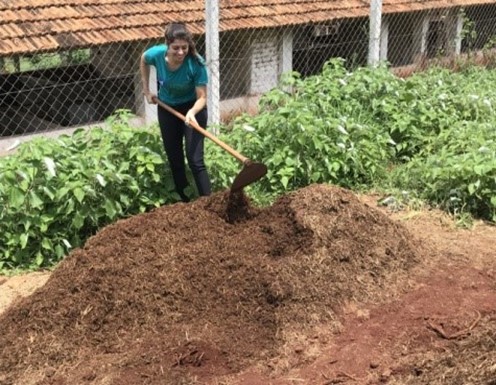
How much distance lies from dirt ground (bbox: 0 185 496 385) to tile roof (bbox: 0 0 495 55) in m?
3.09

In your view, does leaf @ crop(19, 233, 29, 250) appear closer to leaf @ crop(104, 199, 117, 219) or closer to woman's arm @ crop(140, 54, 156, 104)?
leaf @ crop(104, 199, 117, 219)

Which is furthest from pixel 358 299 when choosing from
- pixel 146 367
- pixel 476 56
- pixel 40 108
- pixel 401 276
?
pixel 476 56

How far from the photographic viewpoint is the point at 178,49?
4.57 meters

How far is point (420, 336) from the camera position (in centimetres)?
358

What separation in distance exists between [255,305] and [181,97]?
78.2 inches

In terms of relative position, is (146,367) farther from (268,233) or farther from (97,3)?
(97,3)

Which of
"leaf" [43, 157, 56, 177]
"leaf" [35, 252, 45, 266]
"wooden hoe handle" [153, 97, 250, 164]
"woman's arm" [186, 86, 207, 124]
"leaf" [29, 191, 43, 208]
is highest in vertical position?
"woman's arm" [186, 86, 207, 124]

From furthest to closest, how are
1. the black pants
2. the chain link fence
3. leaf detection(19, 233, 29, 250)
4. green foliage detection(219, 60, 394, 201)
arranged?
the chain link fence → green foliage detection(219, 60, 394, 201) → the black pants → leaf detection(19, 233, 29, 250)

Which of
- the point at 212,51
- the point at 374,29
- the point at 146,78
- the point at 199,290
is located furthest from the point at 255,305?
the point at 374,29

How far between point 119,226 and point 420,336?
6.59 feet

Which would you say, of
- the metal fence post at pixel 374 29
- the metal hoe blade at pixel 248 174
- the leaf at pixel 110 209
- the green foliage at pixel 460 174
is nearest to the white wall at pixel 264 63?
the metal fence post at pixel 374 29

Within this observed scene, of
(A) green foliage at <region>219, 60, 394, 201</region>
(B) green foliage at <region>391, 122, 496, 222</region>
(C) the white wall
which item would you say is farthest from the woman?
(C) the white wall

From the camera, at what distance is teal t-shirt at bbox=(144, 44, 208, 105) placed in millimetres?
4824

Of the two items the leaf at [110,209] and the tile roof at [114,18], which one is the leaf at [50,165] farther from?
the tile roof at [114,18]
